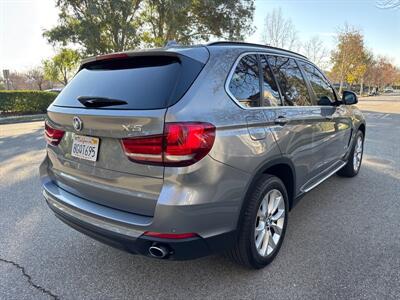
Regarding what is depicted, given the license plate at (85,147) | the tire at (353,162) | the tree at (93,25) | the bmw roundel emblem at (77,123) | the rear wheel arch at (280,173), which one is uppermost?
the tree at (93,25)

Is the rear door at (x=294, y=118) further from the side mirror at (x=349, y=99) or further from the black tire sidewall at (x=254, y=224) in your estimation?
the side mirror at (x=349, y=99)

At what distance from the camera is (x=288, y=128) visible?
106 inches

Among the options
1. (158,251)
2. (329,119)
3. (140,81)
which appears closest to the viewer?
(158,251)

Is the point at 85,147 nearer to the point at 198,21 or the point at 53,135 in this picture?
the point at 53,135

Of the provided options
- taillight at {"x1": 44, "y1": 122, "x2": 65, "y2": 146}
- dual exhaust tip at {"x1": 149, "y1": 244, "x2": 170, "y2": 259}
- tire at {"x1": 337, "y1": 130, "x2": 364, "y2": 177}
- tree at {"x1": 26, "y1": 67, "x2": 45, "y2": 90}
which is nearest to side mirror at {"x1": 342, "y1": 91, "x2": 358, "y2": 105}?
tire at {"x1": 337, "y1": 130, "x2": 364, "y2": 177}

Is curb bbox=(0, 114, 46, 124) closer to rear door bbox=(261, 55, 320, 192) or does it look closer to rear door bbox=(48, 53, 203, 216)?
rear door bbox=(48, 53, 203, 216)

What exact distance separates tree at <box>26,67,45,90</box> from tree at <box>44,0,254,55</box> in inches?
1389

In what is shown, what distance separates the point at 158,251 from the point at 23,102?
19.3 meters

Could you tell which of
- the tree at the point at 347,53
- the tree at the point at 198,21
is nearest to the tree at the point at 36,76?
the tree at the point at 198,21

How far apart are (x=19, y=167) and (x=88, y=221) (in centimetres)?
446

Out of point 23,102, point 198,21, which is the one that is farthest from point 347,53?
point 23,102

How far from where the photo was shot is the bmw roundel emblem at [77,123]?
219cm

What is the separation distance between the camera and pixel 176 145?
1835 millimetres

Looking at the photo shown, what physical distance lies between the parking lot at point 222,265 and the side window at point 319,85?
1.33 meters
